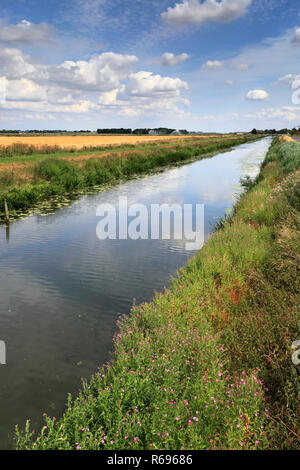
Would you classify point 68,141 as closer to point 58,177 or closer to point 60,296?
point 58,177

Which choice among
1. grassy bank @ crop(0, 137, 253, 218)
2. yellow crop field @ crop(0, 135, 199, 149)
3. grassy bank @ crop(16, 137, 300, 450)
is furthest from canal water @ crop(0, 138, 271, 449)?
yellow crop field @ crop(0, 135, 199, 149)

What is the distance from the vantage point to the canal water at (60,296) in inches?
205

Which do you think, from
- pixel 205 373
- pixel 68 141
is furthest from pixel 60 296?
pixel 68 141

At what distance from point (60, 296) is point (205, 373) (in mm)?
5251

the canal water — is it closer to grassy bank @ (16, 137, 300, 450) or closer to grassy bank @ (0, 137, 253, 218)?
grassy bank @ (16, 137, 300, 450)

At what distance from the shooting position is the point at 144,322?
534cm

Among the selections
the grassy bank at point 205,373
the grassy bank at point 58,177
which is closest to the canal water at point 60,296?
the grassy bank at point 205,373

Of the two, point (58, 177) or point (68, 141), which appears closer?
point (58, 177)

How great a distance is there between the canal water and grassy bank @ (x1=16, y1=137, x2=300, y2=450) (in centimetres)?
64

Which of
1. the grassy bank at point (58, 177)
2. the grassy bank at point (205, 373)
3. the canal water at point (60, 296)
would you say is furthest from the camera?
the grassy bank at point (58, 177)

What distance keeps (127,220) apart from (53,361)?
33.7ft

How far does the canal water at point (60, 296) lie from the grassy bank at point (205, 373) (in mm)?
643

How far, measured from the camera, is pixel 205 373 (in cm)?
383

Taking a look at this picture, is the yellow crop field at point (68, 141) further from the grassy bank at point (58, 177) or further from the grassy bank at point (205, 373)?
the grassy bank at point (205, 373)
